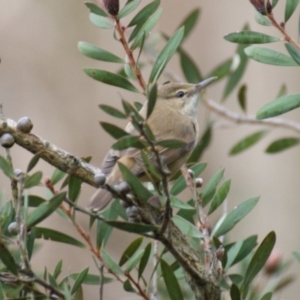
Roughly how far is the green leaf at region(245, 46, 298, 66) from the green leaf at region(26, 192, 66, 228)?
75cm

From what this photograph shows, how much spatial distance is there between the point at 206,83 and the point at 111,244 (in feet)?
9.81

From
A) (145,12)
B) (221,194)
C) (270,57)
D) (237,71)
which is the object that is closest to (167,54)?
(145,12)

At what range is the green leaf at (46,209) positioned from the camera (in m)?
1.27

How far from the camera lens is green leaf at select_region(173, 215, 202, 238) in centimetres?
176

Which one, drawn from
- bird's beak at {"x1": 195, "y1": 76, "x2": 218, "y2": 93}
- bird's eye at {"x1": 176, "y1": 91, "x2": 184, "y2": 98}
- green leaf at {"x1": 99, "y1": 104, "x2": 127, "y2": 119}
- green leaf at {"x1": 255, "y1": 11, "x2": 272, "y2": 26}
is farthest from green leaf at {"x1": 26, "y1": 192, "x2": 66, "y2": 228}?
bird's eye at {"x1": 176, "y1": 91, "x2": 184, "y2": 98}

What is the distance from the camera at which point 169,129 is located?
10.1 ft

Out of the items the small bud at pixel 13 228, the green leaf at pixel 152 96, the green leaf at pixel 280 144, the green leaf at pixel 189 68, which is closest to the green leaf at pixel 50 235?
the small bud at pixel 13 228

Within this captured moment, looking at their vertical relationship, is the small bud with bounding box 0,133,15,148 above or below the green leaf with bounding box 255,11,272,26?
below

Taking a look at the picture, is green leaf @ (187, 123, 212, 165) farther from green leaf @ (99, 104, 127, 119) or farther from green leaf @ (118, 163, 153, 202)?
green leaf @ (99, 104, 127, 119)

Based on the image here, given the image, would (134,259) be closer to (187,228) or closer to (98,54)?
(187,228)

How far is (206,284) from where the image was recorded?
1.58m

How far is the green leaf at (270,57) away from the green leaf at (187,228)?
47 centimetres

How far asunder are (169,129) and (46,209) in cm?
182

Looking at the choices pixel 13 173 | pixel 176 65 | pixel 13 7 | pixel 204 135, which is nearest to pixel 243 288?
pixel 13 173
